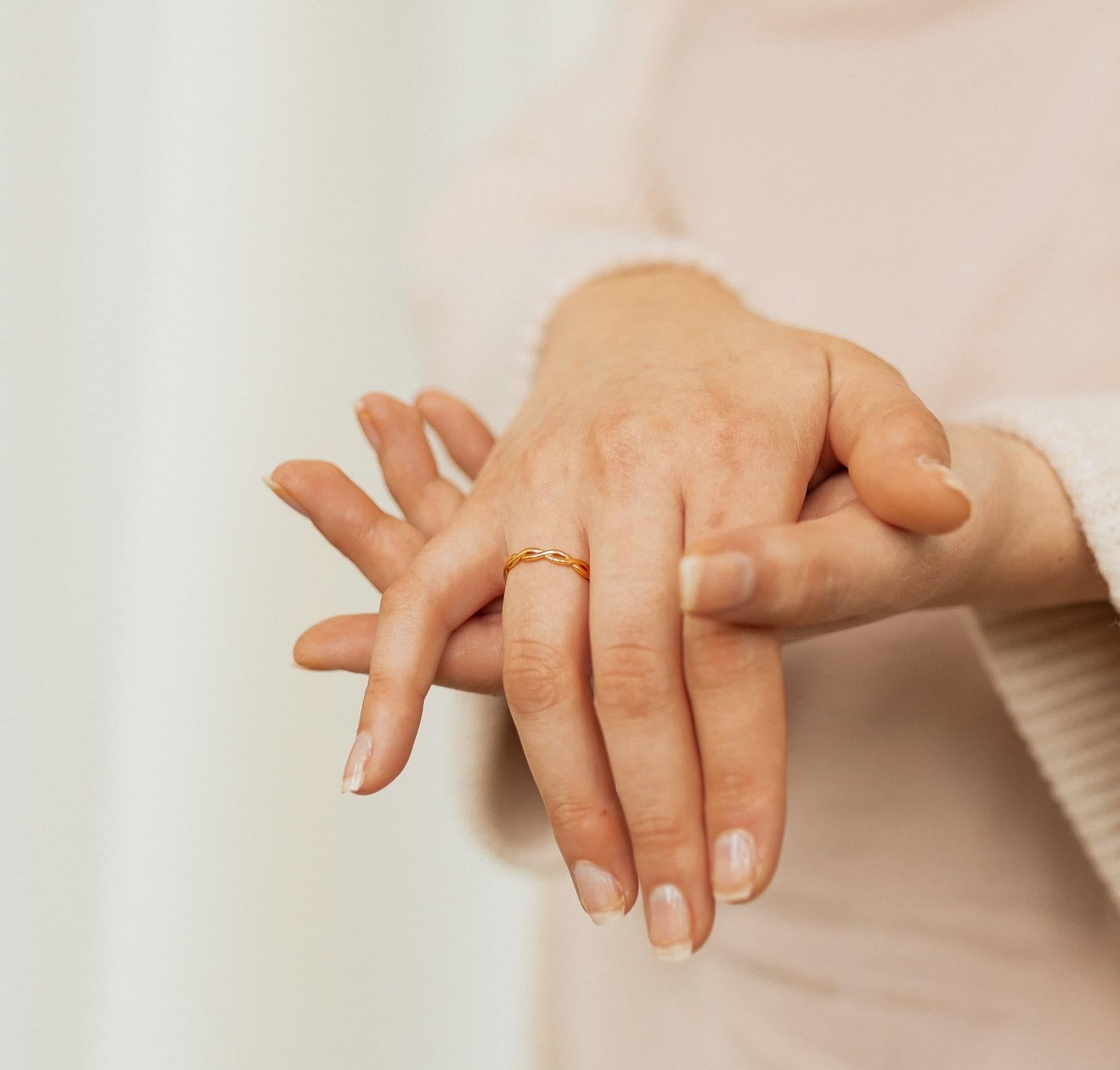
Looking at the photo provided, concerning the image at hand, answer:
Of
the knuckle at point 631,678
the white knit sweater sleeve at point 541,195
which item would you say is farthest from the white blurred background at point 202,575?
the knuckle at point 631,678

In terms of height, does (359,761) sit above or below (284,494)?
below

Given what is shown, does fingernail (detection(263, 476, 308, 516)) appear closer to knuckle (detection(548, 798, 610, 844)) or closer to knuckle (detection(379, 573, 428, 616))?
knuckle (detection(379, 573, 428, 616))

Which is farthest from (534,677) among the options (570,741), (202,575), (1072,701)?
(202,575)

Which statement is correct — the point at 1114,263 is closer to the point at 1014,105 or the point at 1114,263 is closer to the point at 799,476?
the point at 1014,105

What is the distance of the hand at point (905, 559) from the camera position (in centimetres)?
33

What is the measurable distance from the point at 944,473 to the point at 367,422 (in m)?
0.34

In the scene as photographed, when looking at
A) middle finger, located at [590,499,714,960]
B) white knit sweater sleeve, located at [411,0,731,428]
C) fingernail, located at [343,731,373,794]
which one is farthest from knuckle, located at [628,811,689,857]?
white knit sweater sleeve, located at [411,0,731,428]

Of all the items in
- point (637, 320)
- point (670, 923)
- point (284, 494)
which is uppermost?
point (637, 320)

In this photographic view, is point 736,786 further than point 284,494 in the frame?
No

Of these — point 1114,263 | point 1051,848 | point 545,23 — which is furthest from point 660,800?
point 545,23

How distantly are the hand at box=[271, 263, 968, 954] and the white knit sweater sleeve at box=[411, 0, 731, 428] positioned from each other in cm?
30

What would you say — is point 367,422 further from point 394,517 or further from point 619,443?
point 619,443

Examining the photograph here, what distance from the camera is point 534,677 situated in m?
0.40

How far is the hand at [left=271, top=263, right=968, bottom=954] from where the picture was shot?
1.20 ft
